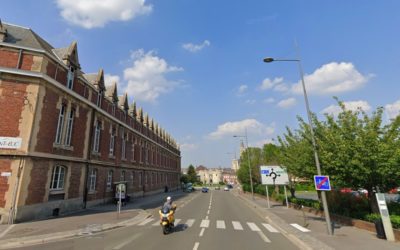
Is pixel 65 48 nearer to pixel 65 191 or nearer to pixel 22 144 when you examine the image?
pixel 22 144

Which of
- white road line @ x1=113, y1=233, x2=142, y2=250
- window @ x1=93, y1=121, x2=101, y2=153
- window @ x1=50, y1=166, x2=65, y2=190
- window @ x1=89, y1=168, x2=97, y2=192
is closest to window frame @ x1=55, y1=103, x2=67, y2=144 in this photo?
window @ x1=50, y1=166, x2=65, y2=190

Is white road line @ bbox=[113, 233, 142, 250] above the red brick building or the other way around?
the other way around

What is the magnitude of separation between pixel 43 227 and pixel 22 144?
550cm

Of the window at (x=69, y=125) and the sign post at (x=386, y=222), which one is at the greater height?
the window at (x=69, y=125)

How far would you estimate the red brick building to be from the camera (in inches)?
580

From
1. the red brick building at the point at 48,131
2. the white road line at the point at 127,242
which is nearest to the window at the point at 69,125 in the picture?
the red brick building at the point at 48,131

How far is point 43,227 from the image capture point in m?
12.8

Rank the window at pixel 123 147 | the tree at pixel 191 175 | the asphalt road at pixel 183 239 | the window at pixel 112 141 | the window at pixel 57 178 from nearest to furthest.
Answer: the asphalt road at pixel 183 239 < the window at pixel 57 178 < the window at pixel 112 141 < the window at pixel 123 147 < the tree at pixel 191 175

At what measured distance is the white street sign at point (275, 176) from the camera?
84.5 ft

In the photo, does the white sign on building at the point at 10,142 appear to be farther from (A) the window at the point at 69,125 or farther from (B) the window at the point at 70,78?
(B) the window at the point at 70,78

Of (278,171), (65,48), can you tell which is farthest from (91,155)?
(278,171)

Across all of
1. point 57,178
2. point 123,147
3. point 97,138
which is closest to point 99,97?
point 97,138

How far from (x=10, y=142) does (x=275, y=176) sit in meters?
23.3

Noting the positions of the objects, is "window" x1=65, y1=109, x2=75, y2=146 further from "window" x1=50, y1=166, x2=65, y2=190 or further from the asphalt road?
the asphalt road
